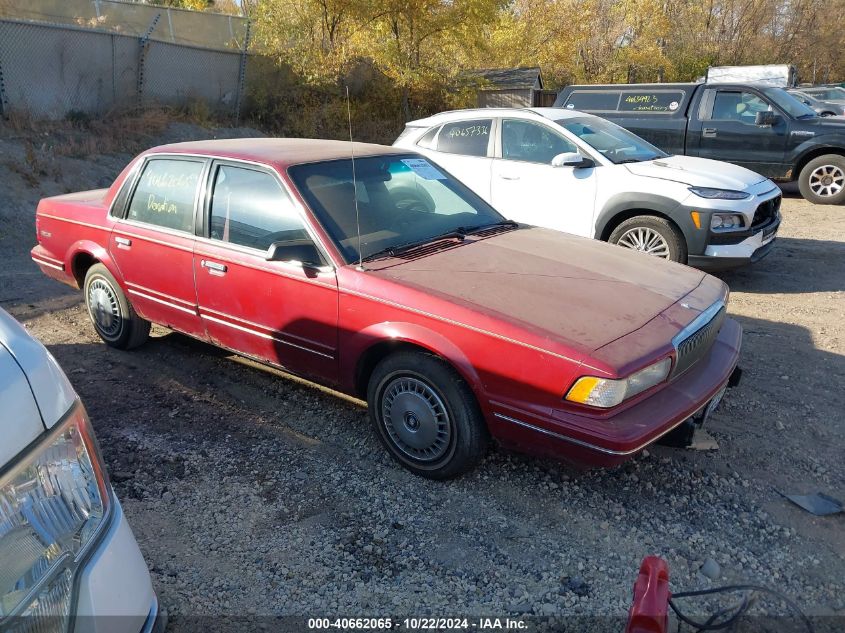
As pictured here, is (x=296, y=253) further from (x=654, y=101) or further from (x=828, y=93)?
(x=828, y=93)

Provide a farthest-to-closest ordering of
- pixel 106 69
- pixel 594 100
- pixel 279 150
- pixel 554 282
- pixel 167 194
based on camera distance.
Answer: pixel 106 69
pixel 594 100
pixel 167 194
pixel 279 150
pixel 554 282

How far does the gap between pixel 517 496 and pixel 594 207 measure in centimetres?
417

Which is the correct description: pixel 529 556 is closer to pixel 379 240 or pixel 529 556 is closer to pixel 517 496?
pixel 517 496

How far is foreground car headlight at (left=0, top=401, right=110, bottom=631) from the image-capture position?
143 cm

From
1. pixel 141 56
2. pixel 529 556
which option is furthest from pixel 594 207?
pixel 141 56

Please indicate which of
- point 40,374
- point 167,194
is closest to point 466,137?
point 167,194

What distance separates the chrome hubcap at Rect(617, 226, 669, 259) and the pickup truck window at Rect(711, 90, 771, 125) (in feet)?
18.5

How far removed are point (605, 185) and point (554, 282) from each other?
3483mm

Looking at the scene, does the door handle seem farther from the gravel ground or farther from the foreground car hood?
the foreground car hood

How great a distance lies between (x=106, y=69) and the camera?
13.7m

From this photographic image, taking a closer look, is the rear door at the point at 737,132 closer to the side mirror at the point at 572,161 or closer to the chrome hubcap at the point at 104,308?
the side mirror at the point at 572,161

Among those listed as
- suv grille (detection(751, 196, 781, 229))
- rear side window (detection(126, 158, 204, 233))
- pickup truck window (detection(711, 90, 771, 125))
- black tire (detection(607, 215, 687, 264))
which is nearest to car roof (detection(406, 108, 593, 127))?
black tire (detection(607, 215, 687, 264))

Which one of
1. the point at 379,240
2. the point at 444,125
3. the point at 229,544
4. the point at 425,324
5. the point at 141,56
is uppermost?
the point at 141,56

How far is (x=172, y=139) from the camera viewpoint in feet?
45.1
